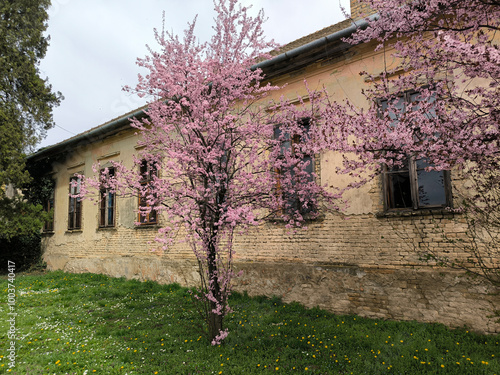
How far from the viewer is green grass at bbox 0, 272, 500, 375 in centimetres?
429

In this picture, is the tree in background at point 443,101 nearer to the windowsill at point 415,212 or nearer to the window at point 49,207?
the windowsill at point 415,212

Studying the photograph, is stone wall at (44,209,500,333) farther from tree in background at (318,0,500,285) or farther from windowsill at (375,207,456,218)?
tree in background at (318,0,500,285)

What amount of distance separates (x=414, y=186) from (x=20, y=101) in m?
15.6

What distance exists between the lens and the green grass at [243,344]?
4.29m

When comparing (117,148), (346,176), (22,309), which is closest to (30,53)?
(117,148)

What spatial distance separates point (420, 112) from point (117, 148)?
11142 millimetres

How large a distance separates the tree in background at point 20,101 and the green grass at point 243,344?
722 cm

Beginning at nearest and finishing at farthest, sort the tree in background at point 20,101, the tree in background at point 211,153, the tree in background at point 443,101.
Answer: the tree in background at point 443,101, the tree in background at point 211,153, the tree in background at point 20,101

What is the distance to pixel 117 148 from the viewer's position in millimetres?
12305

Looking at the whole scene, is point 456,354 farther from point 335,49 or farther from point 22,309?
point 22,309

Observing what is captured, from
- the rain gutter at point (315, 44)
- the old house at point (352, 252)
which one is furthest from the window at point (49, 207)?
the rain gutter at point (315, 44)

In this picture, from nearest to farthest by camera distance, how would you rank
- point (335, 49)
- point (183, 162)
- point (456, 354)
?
point (456, 354) < point (183, 162) < point (335, 49)

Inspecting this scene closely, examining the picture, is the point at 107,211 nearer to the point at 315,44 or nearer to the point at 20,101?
the point at 20,101

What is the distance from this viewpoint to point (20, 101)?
13.8m
